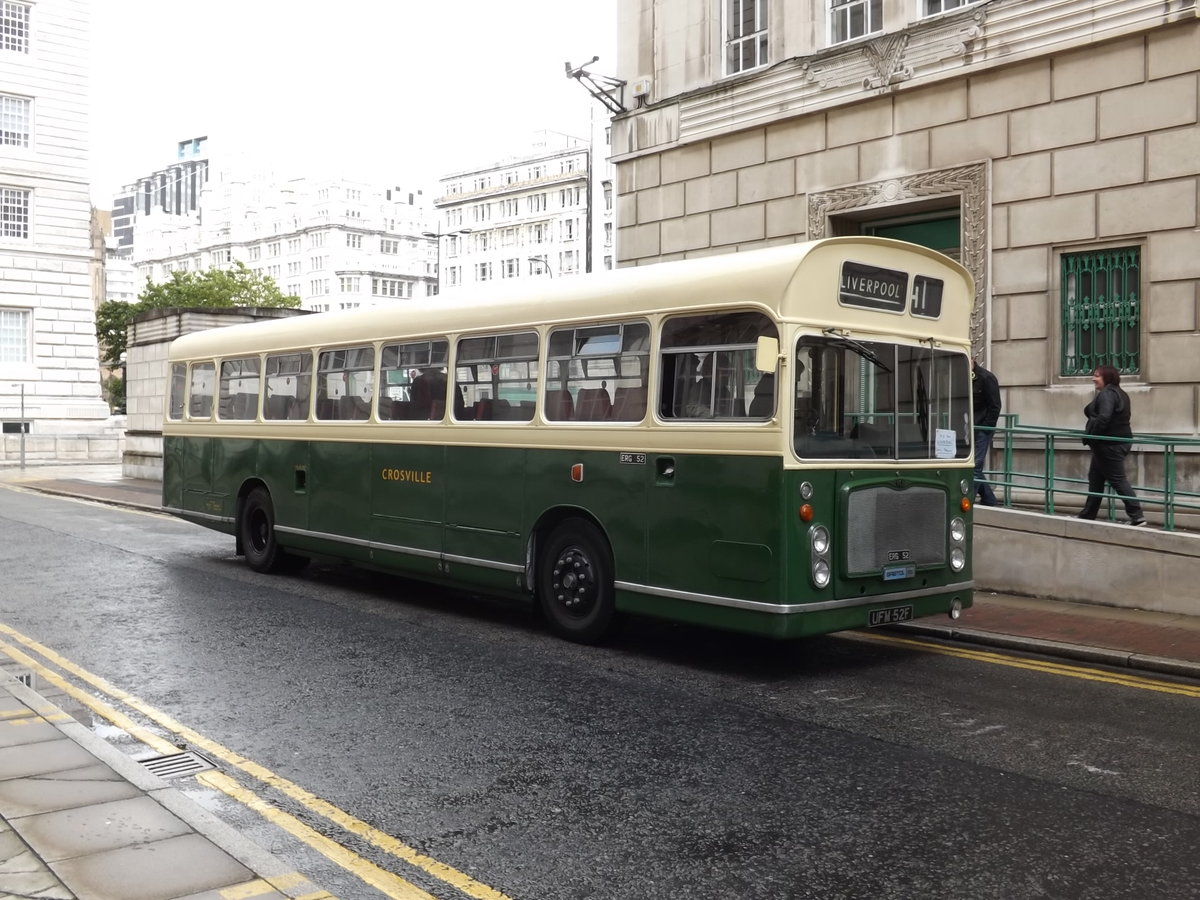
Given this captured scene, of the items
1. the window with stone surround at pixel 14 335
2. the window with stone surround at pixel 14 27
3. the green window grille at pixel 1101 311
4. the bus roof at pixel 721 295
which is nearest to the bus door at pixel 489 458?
the bus roof at pixel 721 295

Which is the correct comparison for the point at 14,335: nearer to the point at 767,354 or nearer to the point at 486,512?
the point at 486,512

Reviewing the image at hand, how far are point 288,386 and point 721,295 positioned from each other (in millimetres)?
6424

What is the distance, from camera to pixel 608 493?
29.3ft

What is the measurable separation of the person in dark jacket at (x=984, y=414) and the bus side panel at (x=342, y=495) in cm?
633

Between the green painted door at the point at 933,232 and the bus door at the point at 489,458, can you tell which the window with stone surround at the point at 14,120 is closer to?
the green painted door at the point at 933,232

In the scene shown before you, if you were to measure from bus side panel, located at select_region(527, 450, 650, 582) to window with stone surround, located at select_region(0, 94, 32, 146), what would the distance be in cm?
4705

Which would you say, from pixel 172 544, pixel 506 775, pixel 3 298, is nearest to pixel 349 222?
pixel 3 298

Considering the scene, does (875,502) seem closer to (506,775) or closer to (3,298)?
(506,775)

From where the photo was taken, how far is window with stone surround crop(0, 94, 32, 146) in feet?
157

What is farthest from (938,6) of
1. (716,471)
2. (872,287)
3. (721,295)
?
(716,471)

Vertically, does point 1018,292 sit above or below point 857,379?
above

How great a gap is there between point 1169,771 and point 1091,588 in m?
5.26

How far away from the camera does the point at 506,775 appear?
18.9ft

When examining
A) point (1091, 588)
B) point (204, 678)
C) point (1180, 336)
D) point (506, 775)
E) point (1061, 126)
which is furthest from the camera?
point (1061, 126)
